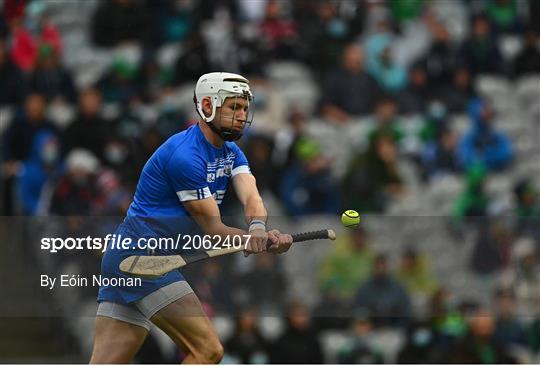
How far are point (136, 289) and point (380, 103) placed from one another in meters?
5.60

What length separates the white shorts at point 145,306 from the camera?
726cm

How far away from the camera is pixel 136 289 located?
7.30 metres

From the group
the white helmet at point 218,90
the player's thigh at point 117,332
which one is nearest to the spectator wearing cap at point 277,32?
the white helmet at point 218,90

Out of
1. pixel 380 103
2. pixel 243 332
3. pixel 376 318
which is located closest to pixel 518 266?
pixel 376 318

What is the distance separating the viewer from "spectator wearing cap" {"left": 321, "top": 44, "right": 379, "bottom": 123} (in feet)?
41.2

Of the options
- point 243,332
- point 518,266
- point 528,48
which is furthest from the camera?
point 528,48

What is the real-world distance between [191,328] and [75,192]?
411cm

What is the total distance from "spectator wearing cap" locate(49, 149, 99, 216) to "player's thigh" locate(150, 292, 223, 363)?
12.0ft

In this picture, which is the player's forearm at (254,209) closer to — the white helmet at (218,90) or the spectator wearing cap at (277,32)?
the white helmet at (218,90)

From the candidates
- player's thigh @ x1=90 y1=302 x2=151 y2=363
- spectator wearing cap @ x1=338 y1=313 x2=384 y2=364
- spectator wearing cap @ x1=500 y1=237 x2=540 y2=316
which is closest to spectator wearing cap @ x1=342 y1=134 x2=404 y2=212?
spectator wearing cap @ x1=338 y1=313 x2=384 y2=364

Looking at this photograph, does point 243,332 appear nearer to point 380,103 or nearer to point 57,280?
point 57,280

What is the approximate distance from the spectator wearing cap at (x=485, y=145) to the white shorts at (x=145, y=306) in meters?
5.64

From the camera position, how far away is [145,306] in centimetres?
727

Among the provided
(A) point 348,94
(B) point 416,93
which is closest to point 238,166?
(A) point 348,94
